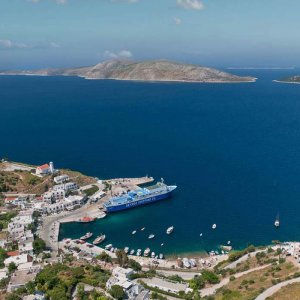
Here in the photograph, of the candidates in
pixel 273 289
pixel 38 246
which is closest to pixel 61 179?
pixel 38 246

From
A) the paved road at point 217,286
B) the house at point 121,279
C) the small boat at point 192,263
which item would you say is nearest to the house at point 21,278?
the house at point 121,279

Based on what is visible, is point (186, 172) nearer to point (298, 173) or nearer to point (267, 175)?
point (267, 175)

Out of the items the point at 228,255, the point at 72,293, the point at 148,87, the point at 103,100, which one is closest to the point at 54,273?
the point at 72,293

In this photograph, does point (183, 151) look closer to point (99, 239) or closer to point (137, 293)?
point (99, 239)

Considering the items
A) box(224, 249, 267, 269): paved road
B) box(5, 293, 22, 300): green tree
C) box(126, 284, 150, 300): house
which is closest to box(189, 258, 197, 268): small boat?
box(224, 249, 267, 269): paved road

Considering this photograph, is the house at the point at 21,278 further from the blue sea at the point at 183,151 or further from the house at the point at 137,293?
the blue sea at the point at 183,151

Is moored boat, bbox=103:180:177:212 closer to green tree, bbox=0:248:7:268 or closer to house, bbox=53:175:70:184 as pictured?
house, bbox=53:175:70:184
